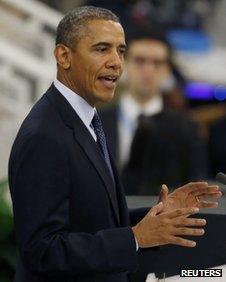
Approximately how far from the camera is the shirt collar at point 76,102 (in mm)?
2768

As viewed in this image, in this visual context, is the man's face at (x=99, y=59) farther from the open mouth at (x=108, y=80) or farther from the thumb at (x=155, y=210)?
the thumb at (x=155, y=210)

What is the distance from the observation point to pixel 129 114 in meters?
7.29

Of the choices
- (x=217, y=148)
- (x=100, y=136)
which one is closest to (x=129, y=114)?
(x=217, y=148)

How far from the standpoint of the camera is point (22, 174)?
2598 mm

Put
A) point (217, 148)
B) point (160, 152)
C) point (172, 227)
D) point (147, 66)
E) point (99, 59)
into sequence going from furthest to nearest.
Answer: point (217, 148) < point (147, 66) < point (160, 152) < point (99, 59) < point (172, 227)

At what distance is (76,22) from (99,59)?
12cm

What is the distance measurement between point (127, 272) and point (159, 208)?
0.77 feet

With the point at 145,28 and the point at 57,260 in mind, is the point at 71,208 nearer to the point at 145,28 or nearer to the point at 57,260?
the point at 57,260

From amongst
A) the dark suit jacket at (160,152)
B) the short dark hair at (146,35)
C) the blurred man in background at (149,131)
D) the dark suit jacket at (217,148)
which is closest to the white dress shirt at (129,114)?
the blurred man in background at (149,131)

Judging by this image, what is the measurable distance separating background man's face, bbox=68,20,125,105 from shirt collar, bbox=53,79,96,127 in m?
0.05

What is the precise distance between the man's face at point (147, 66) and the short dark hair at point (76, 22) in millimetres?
4573

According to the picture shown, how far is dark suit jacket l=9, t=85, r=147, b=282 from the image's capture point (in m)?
A: 2.56

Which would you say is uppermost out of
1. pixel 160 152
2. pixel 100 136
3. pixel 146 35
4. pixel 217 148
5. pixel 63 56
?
pixel 63 56

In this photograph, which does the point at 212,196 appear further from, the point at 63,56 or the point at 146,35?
the point at 146,35
